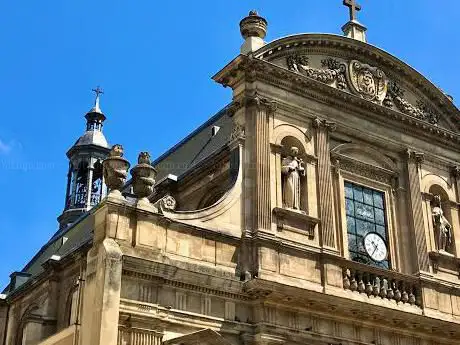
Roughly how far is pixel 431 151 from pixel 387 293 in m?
4.84

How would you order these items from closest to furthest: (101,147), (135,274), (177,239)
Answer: (135,274)
(177,239)
(101,147)

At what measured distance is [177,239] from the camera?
15.5 m

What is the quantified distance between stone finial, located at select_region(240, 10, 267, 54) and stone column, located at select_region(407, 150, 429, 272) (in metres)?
4.84

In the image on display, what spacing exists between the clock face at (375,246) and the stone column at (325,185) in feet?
4.30

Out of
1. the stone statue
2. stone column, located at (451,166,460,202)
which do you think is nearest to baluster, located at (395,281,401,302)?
the stone statue

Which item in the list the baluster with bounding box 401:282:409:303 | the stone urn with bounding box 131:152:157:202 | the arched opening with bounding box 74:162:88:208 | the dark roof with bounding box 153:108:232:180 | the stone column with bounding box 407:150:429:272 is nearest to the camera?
the stone urn with bounding box 131:152:157:202

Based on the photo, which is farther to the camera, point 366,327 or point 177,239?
point 366,327

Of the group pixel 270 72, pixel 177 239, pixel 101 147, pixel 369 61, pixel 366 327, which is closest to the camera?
pixel 177 239

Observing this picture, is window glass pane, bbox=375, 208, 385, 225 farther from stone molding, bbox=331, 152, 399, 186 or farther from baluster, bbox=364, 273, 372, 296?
baluster, bbox=364, 273, 372, 296

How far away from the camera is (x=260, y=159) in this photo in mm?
17469

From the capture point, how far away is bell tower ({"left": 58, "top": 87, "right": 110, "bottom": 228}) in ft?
119

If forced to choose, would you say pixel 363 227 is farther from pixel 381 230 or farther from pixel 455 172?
pixel 455 172

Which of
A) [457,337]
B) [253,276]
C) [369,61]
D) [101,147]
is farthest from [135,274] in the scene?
[101,147]

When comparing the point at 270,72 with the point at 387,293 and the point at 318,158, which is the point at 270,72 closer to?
the point at 318,158
